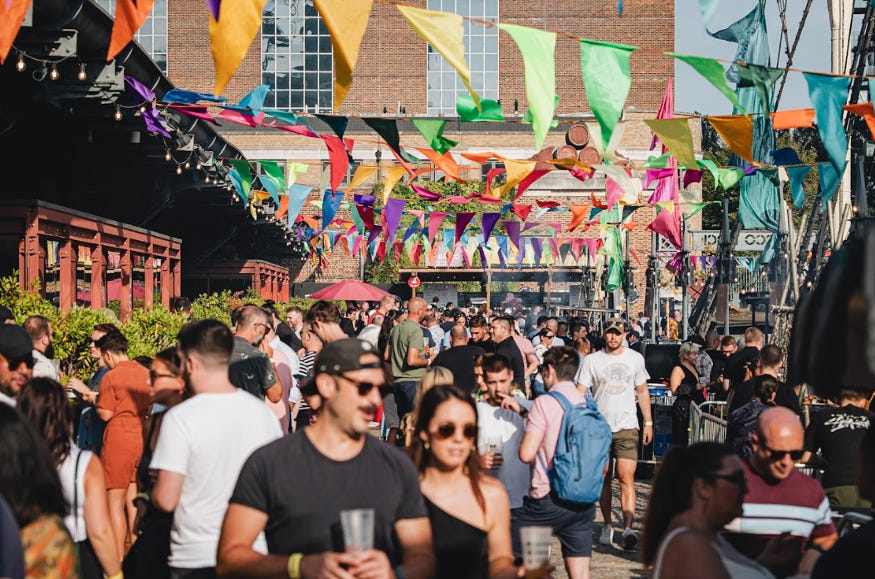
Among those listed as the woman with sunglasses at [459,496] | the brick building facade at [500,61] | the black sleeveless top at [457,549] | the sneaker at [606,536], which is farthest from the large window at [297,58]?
the black sleeveless top at [457,549]

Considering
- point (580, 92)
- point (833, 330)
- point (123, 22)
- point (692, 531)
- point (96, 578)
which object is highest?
point (580, 92)

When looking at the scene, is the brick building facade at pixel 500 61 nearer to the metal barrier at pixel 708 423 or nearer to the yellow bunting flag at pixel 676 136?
the metal barrier at pixel 708 423

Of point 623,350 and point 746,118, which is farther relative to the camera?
point 746,118

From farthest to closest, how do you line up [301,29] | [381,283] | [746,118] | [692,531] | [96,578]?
[301,29] → [381,283] → [746,118] → [96,578] → [692,531]

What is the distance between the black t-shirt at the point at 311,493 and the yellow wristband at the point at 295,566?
0.41 feet

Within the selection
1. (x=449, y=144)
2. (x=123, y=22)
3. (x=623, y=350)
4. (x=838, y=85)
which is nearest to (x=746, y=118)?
(x=838, y=85)

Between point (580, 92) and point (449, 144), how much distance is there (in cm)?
4198

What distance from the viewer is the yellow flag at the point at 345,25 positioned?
7.76 m

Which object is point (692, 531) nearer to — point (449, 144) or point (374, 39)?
point (449, 144)

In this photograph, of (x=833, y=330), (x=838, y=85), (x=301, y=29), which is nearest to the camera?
(x=833, y=330)

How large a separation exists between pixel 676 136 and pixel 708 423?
9.70 ft

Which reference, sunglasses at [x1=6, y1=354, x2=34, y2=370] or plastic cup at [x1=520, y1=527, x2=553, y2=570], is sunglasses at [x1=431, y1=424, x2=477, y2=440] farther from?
sunglasses at [x1=6, y1=354, x2=34, y2=370]

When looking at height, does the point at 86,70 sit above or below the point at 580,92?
below

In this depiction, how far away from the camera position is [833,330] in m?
3.46
